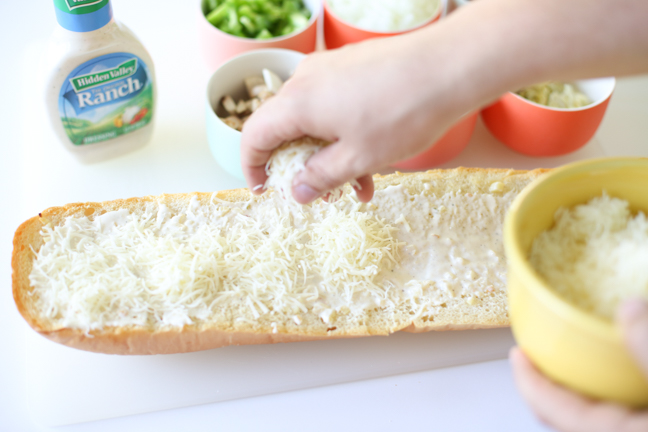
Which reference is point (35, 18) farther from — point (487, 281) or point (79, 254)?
point (487, 281)

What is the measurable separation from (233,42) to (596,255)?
1667 mm

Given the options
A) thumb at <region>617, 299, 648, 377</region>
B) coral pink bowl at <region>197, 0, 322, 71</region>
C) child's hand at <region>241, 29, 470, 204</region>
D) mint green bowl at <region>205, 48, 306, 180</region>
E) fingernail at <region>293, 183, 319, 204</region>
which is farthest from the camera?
coral pink bowl at <region>197, 0, 322, 71</region>

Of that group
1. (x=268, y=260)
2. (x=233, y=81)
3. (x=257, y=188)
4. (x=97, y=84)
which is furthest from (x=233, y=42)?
(x=268, y=260)

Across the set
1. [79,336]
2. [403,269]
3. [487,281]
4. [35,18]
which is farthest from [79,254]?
[35,18]

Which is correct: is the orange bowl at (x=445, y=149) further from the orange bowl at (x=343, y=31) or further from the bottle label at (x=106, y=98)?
the bottle label at (x=106, y=98)

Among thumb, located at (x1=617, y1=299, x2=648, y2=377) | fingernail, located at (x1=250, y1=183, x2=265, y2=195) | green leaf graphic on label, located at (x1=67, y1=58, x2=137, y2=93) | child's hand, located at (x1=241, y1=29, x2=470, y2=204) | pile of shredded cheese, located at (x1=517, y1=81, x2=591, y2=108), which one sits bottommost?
pile of shredded cheese, located at (x1=517, y1=81, x2=591, y2=108)

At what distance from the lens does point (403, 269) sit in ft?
5.69

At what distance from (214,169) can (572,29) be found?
1.43 metres

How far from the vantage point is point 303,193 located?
1.34m

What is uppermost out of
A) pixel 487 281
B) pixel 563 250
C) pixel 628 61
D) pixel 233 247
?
pixel 628 61

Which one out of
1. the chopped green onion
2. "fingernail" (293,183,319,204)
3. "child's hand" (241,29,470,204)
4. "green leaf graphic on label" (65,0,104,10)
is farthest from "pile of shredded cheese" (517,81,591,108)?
"green leaf graphic on label" (65,0,104,10)

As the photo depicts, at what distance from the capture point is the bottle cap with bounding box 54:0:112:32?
171 cm

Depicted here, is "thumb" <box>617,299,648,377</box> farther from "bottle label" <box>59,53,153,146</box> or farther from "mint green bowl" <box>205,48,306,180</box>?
"bottle label" <box>59,53,153,146</box>

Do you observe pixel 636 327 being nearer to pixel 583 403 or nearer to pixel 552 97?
pixel 583 403
